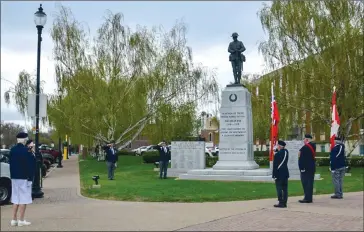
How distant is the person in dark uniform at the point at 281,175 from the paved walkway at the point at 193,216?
0.32 metres

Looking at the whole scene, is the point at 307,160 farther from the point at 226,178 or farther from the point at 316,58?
the point at 316,58

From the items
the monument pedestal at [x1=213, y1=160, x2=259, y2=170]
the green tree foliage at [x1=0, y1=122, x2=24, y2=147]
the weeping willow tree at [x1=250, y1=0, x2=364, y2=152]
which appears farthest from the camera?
the green tree foliage at [x1=0, y1=122, x2=24, y2=147]

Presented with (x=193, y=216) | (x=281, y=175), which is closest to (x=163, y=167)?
(x=281, y=175)

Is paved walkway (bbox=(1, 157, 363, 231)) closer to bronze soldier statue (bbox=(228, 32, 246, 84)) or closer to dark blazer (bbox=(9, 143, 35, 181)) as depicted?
dark blazer (bbox=(9, 143, 35, 181))

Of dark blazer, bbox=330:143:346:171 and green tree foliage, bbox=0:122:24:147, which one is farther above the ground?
green tree foliage, bbox=0:122:24:147

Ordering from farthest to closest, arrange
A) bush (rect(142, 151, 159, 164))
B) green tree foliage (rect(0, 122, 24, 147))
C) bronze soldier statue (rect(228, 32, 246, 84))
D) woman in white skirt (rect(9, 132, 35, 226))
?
green tree foliage (rect(0, 122, 24, 147)), bush (rect(142, 151, 159, 164)), bronze soldier statue (rect(228, 32, 246, 84)), woman in white skirt (rect(9, 132, 35, 226))

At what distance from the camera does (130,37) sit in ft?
109

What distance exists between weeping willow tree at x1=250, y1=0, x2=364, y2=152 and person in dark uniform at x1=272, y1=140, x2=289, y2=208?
53.8 ft

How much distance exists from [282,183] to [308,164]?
4.36ft

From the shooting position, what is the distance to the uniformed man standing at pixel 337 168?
1290 centimetres

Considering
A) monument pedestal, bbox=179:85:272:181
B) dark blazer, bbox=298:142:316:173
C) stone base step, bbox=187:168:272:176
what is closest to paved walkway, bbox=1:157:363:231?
dark blazer, bbox=298:142:316:173

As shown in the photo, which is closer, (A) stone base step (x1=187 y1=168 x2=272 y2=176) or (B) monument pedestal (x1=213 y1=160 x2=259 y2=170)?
(A) stone base step (x1=187 y1=168 x2=272 y2=176)

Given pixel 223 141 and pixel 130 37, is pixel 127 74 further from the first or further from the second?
pixel 223 141

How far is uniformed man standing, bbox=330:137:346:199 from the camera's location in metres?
12.9
